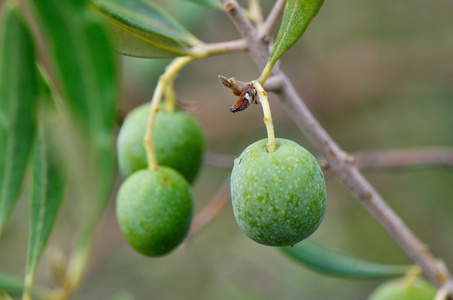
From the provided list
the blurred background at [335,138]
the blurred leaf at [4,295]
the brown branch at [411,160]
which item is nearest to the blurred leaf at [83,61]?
the blurred leaf at [4,295]

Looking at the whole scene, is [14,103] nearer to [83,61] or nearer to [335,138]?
[83,61]

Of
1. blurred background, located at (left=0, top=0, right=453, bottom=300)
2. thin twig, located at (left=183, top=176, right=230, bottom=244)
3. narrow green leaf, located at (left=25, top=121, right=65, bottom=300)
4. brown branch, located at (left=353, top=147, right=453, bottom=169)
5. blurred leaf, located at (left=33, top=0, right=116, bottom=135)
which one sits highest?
blurred leaf, located at (left=33, top=0, right=116, bottom=135)

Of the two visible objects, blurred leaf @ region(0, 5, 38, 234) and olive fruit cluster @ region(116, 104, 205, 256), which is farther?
olive fruit cluster @ region(116, 104, 205, 256)

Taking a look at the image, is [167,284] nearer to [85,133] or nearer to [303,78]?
[303,78]

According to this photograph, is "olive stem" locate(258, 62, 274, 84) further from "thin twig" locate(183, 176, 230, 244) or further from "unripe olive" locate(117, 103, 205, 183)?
"thin twig" locate(183, 176, 230, 244)

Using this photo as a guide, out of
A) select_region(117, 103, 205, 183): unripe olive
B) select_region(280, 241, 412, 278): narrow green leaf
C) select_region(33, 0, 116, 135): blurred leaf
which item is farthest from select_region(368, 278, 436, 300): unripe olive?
select_region(33, 0, 116, 135): blurred leaf

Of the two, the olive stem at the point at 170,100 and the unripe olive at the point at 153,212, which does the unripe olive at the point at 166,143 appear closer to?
the olive stem at the point at 170,100
